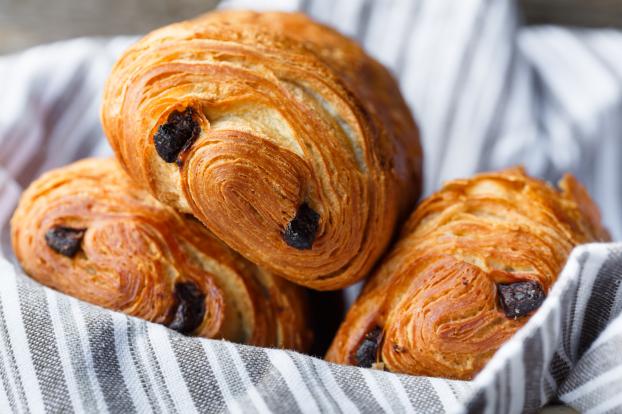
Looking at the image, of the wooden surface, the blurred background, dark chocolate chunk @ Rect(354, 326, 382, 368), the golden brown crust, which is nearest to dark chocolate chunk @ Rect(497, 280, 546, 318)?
dark chocolate chunk @ Rect(354, 326, 382, 368)

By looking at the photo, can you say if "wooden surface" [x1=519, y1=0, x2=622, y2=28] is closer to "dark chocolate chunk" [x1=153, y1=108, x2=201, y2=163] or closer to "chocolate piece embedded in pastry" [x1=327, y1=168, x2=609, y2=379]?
"chocolate piece embedded in pastry" [x1=327, y1=168, x2=609, y2=379]

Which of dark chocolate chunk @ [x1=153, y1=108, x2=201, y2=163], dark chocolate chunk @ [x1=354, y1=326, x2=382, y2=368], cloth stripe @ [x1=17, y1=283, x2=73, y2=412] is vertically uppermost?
dark chocolate chunk @ [x1=153, y1=108, x2=201, y2=163]

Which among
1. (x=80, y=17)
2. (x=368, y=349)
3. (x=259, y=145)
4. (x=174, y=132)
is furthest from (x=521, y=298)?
(x=80, y=17)

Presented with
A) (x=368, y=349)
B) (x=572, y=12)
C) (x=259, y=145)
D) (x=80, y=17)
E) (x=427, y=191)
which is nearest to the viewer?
(x=259, y=145)

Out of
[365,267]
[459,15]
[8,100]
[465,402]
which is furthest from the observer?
[459,15]

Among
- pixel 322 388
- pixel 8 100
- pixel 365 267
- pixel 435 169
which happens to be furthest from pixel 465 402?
pixel 8 100

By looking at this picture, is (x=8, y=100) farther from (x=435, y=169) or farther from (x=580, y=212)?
(x=580, y=212)

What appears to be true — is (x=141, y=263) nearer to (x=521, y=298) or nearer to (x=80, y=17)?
(x=521, y=298)
